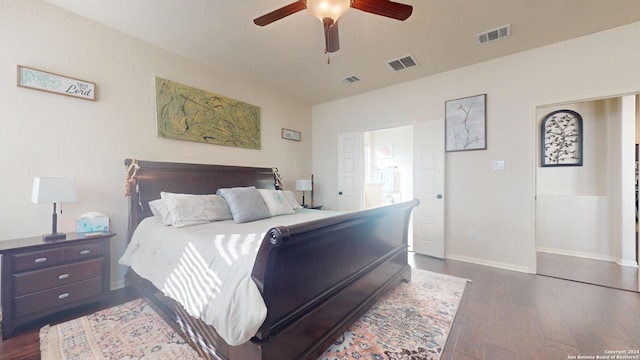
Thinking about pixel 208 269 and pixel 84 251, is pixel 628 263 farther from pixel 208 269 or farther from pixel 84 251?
pixel 84 251

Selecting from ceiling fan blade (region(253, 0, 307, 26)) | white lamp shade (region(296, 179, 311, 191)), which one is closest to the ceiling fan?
ceiling fan blade (region(253, 0, 307, 26))

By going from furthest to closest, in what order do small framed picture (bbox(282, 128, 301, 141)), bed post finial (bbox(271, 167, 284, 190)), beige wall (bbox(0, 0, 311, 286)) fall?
small framed picture (bbox(282, 128, 301, 141)) < bed post finial (bbox(271, 167, 284, 190)) < beige wall (bbox(0, 0, 311, 286))

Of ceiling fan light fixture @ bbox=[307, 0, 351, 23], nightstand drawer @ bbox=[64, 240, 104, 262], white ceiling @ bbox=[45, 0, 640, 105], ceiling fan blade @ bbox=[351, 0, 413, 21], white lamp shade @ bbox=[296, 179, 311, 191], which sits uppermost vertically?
white ceiling @ bbox=[45, 0, 640, 105]

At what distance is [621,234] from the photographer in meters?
3.44

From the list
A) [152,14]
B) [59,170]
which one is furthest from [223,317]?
[152,14]

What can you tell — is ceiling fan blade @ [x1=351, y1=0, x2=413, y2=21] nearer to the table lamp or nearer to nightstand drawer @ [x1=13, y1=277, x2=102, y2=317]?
the table lamp

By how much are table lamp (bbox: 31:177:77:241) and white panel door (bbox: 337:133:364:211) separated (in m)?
3.81

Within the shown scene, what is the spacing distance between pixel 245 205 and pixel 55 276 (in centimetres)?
162

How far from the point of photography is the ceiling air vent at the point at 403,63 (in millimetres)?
3395

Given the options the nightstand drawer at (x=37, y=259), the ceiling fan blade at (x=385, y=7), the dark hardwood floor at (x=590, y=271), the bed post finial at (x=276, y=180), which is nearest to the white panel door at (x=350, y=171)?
the bed post finial at (x=276, y=180)

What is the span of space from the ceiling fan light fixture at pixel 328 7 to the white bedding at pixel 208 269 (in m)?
1.61

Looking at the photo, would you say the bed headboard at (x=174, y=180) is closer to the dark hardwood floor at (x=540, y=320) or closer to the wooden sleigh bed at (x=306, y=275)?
the wooden sleigh bed at (x=306, y=275)

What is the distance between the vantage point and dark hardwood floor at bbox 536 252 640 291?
2.83m

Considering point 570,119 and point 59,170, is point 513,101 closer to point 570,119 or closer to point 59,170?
point 570,119
